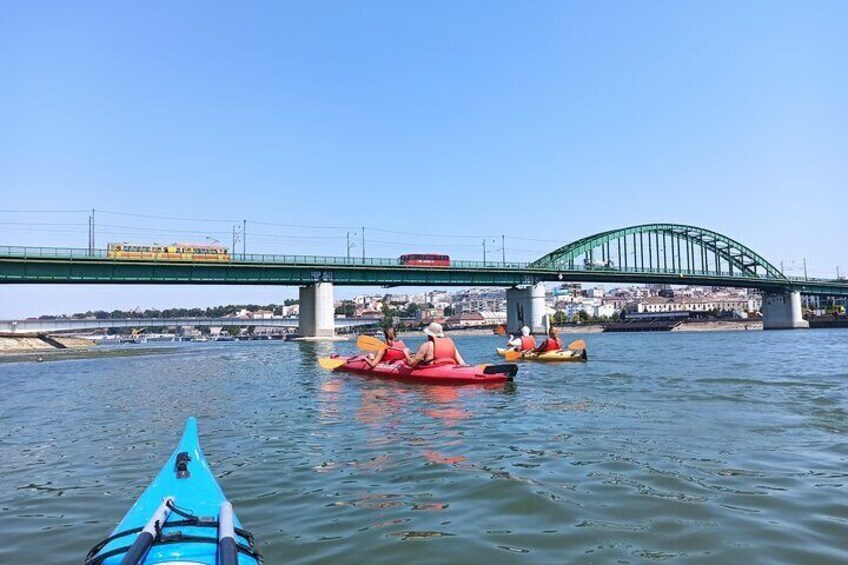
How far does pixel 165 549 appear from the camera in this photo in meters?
4.00

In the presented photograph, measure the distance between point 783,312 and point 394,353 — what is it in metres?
129

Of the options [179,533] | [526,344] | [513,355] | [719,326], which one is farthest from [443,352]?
[719,326]

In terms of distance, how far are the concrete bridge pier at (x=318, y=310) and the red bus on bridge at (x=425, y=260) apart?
1342 centimetres

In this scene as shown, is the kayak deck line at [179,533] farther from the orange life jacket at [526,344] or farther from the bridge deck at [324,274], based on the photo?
the bridge deck at [324,274]

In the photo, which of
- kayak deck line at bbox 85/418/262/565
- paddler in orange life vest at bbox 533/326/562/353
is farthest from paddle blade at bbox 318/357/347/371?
kayak deck line at bbox 85/418/262/565

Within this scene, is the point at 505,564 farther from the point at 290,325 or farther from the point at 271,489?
the point at 290,325

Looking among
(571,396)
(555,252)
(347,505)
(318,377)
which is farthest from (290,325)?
(347,505)

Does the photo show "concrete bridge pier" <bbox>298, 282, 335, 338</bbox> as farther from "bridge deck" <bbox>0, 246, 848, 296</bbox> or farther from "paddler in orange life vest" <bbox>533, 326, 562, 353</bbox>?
"paddler in orange life vest" <bbox>533, 326, 562, 353</bbox>

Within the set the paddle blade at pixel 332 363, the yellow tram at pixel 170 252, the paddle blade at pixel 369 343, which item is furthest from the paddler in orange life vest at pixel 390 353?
the yellow tram at pixel 170 252

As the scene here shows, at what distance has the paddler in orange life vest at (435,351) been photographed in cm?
1877

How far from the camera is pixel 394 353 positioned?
21781mm

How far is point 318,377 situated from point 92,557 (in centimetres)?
2050

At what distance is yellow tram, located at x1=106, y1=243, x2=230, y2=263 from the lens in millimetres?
65812

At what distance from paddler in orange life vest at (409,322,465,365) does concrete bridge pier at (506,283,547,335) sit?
8325 cm
